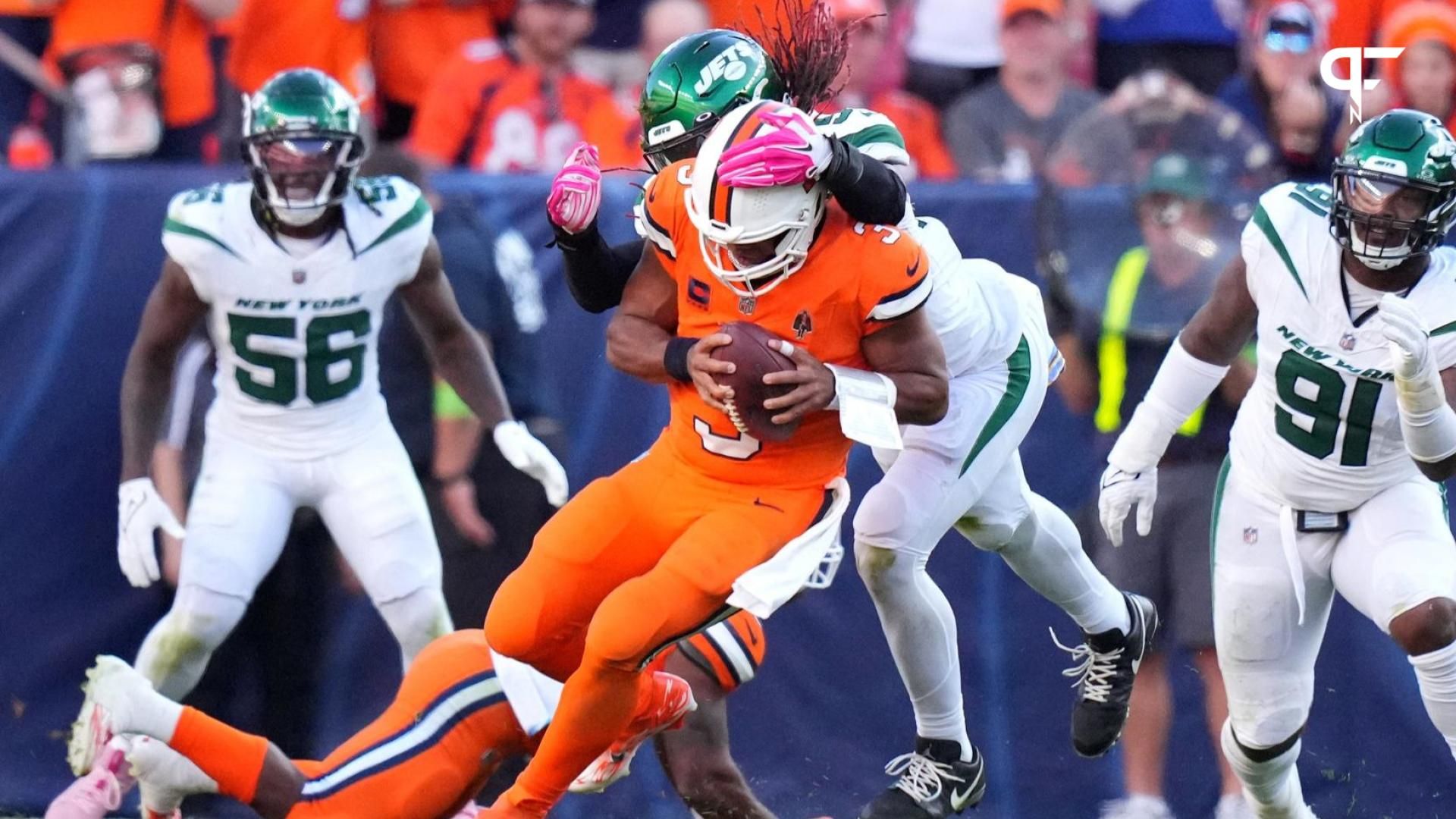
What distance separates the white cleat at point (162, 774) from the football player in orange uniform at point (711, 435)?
833 millimetres

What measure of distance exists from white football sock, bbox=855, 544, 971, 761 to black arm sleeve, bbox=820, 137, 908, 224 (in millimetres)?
878

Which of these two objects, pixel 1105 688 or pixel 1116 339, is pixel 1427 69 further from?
pixel 1105 688

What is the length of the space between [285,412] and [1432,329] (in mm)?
3046

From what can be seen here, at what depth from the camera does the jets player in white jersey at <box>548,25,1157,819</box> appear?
489cm

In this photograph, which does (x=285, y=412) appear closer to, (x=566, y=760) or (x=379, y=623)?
(x=379, y=623)

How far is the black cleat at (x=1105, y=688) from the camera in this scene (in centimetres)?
582

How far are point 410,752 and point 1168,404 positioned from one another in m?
2.01

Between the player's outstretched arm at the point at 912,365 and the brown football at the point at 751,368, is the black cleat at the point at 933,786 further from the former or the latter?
the brown football at the point at 751,368

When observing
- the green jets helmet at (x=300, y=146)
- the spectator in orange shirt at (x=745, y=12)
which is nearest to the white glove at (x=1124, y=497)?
the spectator in orange shirt at (x=745, y=12)

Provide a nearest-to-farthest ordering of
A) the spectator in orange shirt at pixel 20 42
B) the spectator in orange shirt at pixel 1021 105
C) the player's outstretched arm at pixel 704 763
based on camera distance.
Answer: the player's outstretched arm at pixel 704 763 → the spectator in orange shirt at pixel 1021 105 → the spectator in orange shirt at pixel 20 42

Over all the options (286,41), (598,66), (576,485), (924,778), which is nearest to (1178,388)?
(924,778)

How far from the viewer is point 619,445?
6852 mm

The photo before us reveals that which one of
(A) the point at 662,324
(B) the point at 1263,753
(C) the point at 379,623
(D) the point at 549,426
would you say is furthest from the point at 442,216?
(B) the point at 1263,753

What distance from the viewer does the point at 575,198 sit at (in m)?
4.83
